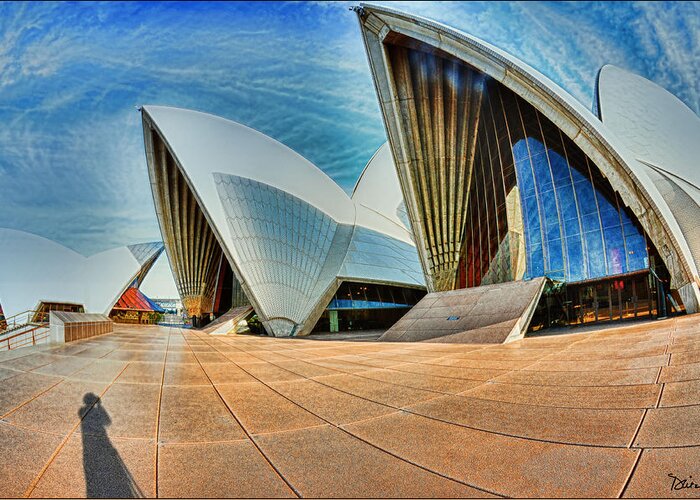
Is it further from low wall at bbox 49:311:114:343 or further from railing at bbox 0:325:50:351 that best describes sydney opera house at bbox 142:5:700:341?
railing at bbox 0:325:50:351

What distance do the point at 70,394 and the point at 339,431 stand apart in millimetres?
3026

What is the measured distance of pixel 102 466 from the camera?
199 cm

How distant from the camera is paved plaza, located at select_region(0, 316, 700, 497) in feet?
5.83

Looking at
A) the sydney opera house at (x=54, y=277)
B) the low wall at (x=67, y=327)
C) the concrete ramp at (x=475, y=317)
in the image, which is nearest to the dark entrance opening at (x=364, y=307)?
the concrete ramp at (x=475, y=317)

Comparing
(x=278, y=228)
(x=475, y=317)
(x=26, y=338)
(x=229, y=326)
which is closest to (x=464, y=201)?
(x=475, y=317)

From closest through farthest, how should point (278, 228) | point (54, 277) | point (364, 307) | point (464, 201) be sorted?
point (464, 201)
point (278, 228)
point (364, 307)
point (54, 277)

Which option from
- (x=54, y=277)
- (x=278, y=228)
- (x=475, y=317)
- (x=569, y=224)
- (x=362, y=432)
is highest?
(x=278, y=228)

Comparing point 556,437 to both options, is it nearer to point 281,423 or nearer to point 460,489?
point 460,489

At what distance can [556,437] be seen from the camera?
Result: 2.28m

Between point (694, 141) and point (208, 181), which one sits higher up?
point (208, 181)

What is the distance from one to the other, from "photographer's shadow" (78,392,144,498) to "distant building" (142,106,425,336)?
15.3 metres

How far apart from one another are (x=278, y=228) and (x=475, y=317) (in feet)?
43.9

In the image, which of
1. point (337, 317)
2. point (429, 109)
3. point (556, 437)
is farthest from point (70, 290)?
point (556, 437)
